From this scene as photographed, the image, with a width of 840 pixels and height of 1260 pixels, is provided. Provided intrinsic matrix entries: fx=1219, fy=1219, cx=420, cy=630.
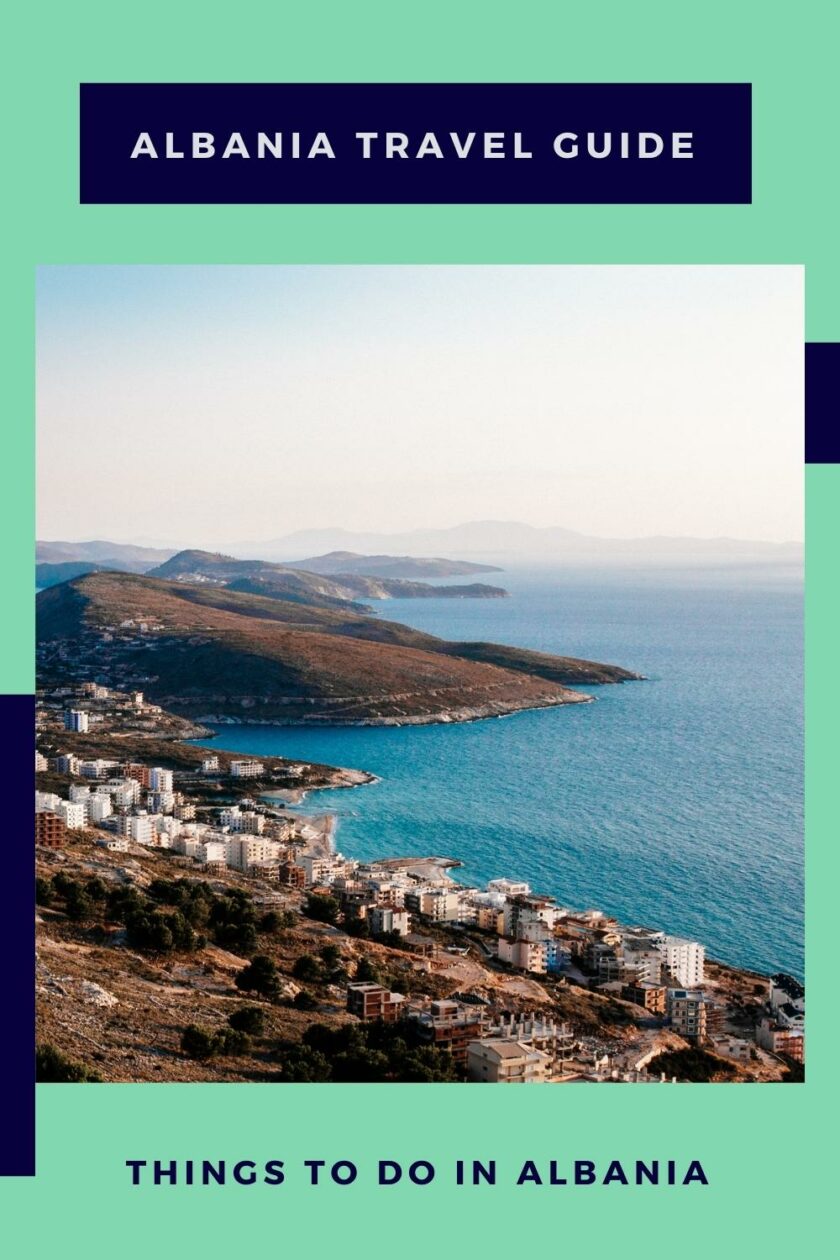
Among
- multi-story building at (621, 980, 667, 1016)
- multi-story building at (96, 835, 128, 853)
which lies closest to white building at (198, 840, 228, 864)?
multi-story building at (96, 835, 128, 853)

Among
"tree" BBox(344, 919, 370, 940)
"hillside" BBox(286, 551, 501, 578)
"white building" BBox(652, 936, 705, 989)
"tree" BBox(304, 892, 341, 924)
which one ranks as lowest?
"white building" BBox(652, 936, 705, 989)

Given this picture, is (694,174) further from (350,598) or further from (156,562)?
(350,598)

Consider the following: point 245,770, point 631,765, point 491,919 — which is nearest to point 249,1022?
point 491,919

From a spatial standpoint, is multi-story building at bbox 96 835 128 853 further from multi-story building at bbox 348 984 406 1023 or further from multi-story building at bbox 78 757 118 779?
multi-story building at bbox 78 757 118 779

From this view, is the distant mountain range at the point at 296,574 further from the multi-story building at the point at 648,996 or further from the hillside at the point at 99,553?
the multi-story building at the point at 648,996

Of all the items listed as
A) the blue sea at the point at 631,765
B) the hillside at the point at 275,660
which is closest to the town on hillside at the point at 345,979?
the blue sea at the point at 631,765

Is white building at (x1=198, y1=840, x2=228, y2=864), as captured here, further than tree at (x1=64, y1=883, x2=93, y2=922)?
Yes

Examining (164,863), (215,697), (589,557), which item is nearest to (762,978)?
(589,557)
